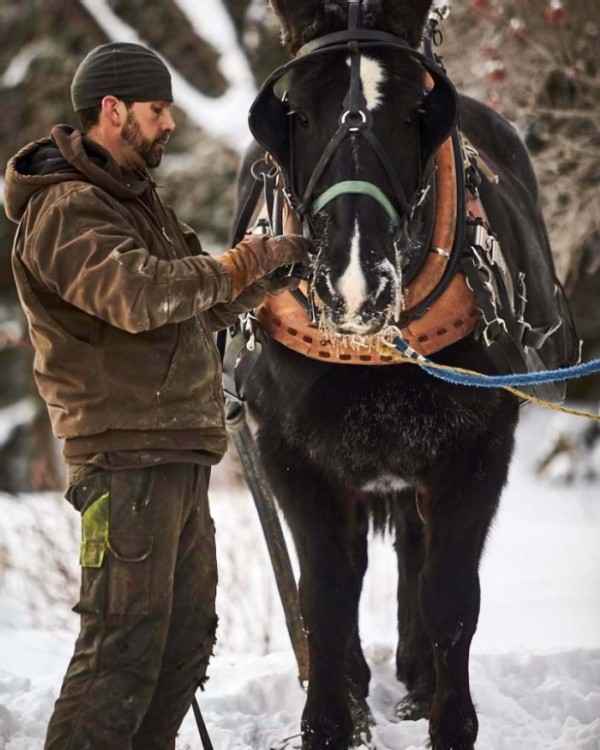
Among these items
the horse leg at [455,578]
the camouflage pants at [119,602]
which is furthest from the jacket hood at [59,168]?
the horse leg at [455,578]

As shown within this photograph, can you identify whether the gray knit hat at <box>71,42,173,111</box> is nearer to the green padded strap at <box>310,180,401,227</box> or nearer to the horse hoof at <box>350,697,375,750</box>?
the green padded strap at <box>310,180,401,227</box>

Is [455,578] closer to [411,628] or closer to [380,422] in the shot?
[380,422]

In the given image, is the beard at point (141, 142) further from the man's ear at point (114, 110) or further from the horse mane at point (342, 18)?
the horse mane at point (342, 18)

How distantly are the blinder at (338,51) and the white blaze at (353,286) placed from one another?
42 centimetres

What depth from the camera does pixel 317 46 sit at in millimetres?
2742

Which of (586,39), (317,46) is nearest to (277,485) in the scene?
(317,46)

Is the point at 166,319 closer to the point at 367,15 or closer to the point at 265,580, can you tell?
the point at 367,15

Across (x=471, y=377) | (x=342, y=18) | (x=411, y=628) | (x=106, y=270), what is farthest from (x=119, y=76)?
(x=411, y=628)

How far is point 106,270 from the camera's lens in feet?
7.15

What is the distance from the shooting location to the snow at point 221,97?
11.8 meters

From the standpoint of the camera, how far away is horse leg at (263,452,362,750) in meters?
3.15

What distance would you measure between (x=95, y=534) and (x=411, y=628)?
1.87 metres

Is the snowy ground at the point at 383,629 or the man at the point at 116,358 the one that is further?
the snowy ground at the point at 383,629

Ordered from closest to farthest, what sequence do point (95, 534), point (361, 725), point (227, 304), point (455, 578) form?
point (95, 534), point (227, 304), point (455, 578), point (361, 725)
